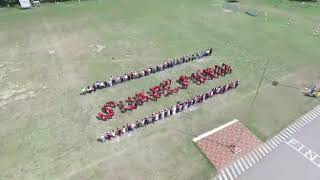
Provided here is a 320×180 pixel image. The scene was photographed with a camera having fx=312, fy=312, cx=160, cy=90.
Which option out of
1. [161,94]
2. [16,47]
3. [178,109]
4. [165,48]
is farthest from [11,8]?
[178,109]

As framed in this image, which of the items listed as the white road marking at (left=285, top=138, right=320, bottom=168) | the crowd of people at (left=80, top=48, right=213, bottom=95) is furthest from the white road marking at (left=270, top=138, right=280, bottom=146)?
the crowd of people at (left=80, top=48, right=213, bottom=95)

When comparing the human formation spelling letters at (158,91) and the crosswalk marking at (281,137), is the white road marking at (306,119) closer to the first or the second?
the crosswalk marking at (281,137)

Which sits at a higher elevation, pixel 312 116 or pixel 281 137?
pixel 312 116

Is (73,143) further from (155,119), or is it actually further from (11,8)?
(11,8)

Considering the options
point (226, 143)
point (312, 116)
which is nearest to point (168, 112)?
point (226, 143)

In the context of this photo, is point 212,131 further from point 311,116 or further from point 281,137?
point 311,116
